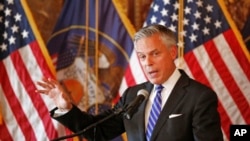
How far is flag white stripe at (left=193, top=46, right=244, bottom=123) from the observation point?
2.79 m

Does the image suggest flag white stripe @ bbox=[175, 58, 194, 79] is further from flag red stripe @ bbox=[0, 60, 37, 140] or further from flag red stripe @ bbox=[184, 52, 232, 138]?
flag red stripe @ bbox=[0, 60, 37, 140]

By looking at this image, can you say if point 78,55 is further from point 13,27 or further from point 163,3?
point 163,3

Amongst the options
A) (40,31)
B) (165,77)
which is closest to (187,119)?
→ (165,77)

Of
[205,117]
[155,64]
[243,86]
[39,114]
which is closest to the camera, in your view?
[205,117]

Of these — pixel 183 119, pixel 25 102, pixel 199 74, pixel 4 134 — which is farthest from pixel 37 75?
pixel 183 119

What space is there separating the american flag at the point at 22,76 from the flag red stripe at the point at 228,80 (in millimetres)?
1108

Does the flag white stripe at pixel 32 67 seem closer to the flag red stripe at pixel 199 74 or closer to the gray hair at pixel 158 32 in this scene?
the flag red stripe at pixel 199 74

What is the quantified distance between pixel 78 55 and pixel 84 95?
0.29 metres

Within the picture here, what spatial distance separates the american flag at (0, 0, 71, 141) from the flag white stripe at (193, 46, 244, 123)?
1041 millimetres

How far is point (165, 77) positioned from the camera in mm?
1711

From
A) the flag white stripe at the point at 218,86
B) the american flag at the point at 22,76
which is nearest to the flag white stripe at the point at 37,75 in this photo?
the american flag at the point at 22,76

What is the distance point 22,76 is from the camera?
2.97 m

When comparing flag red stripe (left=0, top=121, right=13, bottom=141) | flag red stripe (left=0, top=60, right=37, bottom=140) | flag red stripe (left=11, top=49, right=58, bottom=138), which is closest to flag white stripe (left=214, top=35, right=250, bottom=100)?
flag red stripe (left=11, top=49, right=58, bottom=138)

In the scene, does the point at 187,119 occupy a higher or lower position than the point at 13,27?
lower
